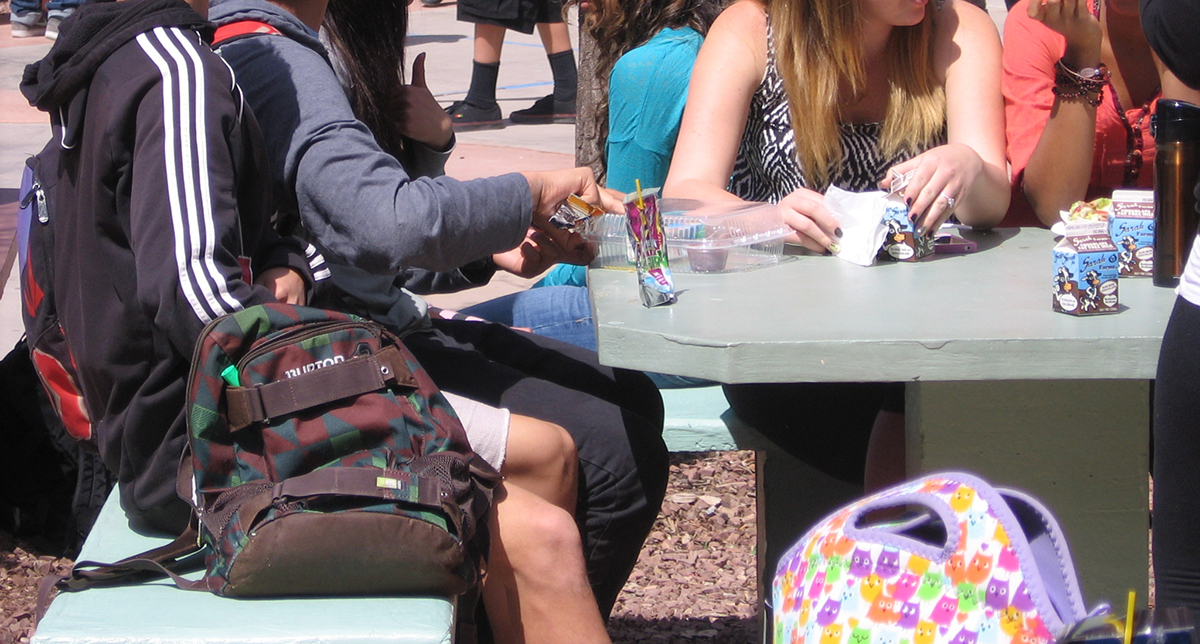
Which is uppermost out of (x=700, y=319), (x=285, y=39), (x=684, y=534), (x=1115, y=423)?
(x=285, y=39)

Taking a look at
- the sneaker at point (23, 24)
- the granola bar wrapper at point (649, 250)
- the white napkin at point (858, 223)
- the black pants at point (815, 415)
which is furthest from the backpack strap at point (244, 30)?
the sneaker at point (23, 24)

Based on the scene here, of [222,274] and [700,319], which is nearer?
[222,274]

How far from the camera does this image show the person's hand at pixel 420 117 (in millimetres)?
2539

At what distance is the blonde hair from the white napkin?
0.37m

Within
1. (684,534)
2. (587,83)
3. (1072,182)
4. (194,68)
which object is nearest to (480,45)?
(587,83)

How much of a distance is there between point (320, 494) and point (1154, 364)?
118cm

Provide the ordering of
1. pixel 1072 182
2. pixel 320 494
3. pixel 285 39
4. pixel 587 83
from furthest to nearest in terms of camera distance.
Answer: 1. pixel 587 83
2. pixel 1072 182
3. pixel 285 39
4. pixel 320 494

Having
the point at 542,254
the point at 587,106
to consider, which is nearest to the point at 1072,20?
the point at 542,254

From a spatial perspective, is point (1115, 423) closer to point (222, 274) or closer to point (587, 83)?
point (222, 274)

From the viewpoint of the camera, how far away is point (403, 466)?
1703mm

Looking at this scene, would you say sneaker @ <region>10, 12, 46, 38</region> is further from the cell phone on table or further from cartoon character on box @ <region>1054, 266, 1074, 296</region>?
cartoon character on box @ <region>1054, 266, 1074, 296</region>

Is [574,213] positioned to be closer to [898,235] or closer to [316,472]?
[898,235]

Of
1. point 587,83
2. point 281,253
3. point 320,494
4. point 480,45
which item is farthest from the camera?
point 480,45

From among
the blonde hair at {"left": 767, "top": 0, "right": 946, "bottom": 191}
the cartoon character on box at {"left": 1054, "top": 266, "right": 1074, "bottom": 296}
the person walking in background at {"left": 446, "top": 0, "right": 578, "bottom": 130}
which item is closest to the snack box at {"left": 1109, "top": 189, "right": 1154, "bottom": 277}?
the cartoon character on box at {"left": 1054, "top": 266, "right": 1074, "bottom": 296}
